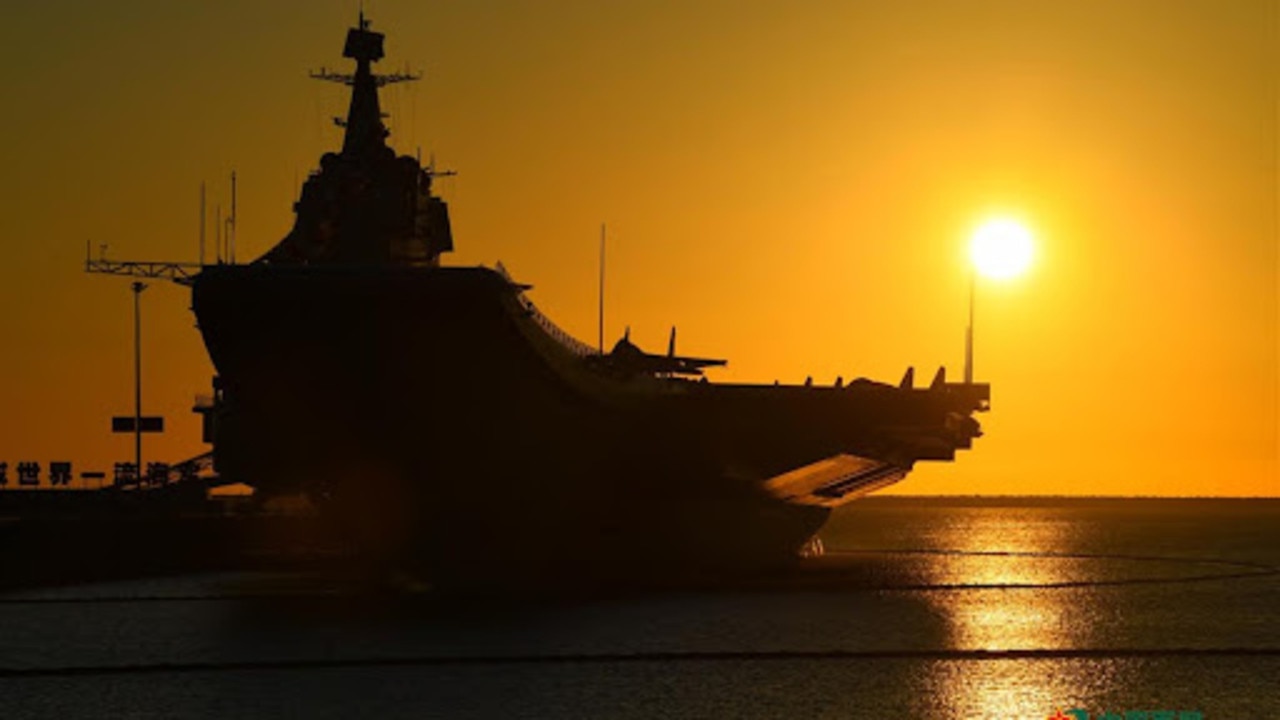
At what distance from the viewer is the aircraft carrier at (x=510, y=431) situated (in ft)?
154

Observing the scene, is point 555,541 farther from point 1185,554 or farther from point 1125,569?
point 1185,554

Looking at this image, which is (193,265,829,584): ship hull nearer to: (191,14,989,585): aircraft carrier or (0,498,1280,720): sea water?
(191,14,989,585): aircraft carrier

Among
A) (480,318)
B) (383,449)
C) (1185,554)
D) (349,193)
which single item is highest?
(349,193)

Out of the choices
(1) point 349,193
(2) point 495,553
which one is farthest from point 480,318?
(1) point 349,193

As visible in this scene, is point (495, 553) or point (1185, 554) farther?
point (1185, 554)

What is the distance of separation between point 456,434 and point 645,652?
734 inches

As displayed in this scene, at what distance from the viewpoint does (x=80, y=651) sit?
3378cm

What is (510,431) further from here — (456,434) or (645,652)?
(645,652)

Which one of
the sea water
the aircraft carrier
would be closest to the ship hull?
the aircraft carrier

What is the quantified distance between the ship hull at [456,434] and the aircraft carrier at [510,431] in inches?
2.2

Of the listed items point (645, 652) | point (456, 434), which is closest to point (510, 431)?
point (456, 434)

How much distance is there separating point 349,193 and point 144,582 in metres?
21.7

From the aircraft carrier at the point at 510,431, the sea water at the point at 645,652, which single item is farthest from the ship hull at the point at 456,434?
the sea water at the point at 645,652

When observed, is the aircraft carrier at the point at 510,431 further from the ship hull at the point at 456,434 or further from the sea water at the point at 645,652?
the sea water at the point at 645,652
